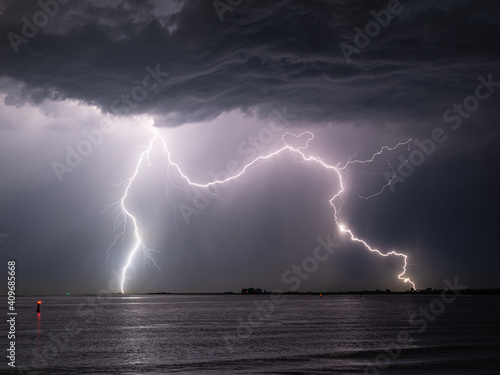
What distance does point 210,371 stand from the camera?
2245 centimetres

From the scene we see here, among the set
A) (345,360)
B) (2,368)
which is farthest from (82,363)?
(345,360)

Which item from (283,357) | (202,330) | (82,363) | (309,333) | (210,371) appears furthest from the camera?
(202,330)

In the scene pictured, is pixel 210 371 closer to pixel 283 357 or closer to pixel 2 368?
pixel 283 357

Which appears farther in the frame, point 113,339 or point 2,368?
point 113,339

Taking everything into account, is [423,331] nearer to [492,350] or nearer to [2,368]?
[492,350]

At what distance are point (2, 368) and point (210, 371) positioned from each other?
9112 mm

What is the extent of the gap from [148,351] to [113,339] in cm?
735

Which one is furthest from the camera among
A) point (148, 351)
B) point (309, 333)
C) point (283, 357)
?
point (309, 333)

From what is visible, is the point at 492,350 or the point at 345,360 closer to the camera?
the point at 345,360

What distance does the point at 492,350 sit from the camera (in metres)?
29.3

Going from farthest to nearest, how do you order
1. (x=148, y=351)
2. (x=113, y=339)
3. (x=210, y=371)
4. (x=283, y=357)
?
(x=113, y=339)
(x=148, y=351)
(x=283, y=357)
(x=210, y=371)

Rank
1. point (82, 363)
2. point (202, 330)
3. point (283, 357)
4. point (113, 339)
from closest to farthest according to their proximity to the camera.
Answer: point (82, 363) → point (283, 357) → point (113, 339) → point (202, 330)

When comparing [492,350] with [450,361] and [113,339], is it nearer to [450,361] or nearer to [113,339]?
[450,361]

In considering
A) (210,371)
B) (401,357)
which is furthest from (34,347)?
(401,357)
